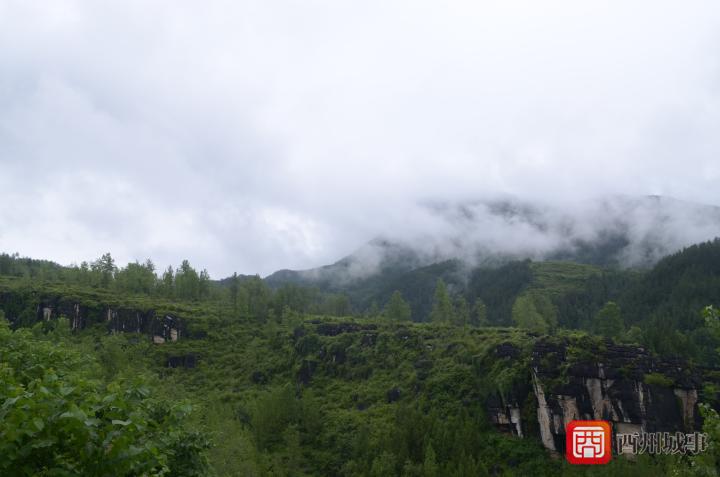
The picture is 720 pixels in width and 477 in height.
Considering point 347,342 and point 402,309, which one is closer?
point 347,342

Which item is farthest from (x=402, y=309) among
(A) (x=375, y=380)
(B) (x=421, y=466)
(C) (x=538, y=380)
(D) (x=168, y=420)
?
(D) (x=168, y=420)

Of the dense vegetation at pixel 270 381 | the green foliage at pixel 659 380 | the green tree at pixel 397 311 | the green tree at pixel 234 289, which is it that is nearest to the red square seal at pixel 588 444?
the dense vegetation at pixel 270 381

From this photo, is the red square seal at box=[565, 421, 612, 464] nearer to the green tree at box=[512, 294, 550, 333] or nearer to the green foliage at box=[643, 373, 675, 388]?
the green foliage at box=[643, 373, 675, 388]

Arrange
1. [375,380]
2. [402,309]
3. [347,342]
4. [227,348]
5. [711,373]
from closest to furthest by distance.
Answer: [711,373], [375,380], [347,342], [227,348], [402,309]

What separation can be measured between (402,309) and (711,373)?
83731 millimetres

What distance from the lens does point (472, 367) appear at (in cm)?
9388

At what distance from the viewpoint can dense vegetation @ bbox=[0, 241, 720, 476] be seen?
10.8 m

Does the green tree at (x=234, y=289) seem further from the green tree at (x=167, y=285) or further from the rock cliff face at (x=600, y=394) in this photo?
the rock cliff face at (x=600, y=394)

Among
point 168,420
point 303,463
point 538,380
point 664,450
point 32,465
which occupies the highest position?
point 32,465

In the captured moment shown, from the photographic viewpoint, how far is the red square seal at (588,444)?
63.0 m

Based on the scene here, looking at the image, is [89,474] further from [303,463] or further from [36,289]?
[36,289]

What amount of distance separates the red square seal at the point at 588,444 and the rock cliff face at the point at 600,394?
5.33m

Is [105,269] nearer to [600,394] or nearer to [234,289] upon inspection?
[234,289]

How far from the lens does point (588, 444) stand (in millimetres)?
64812
